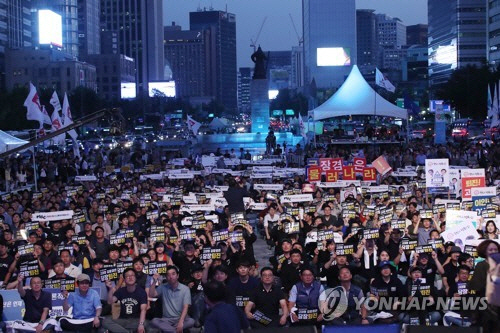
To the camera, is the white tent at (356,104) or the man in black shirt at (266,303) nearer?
the man in black shirt at (266,303)

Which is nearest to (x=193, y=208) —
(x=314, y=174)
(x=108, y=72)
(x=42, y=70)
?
(x=314, y=174)

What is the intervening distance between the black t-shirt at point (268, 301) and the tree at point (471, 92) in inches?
2562

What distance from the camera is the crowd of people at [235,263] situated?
1167cm

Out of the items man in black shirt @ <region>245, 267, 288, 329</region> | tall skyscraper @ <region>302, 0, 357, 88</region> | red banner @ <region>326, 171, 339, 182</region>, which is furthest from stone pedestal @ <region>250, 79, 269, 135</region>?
tall skyscraper @ <region>302, 0, 357, 88</region>

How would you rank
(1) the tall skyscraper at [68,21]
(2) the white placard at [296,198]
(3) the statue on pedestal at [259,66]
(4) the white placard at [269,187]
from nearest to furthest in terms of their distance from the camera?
(2) the white placard at [296,198], (4) the white placard at [269,187], (3) the statue on pedestal at [259,66], (1) the tall skyscraper at [68,21]

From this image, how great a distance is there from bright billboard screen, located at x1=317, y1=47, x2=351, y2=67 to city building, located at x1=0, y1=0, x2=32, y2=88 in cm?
6615

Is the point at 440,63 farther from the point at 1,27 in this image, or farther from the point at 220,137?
the point at 220,137

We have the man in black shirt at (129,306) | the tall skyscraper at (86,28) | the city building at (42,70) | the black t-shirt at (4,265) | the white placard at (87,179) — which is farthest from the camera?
the tall skyscraper at (86,28)

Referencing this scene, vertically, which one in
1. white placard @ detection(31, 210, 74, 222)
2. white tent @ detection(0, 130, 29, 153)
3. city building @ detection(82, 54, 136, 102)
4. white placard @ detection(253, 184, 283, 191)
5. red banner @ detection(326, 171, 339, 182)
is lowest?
white placard @ detection(31, 210, 74, 222)

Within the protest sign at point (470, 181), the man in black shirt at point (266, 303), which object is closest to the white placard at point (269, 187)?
the protest sign at point (470, 181)

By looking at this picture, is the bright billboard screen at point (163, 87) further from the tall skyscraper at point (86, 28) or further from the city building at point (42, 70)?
the city building at point (42, 70)

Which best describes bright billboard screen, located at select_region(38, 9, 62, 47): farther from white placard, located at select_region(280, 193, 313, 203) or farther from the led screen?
white placard, located at select_region(280, 193, 313, 203)

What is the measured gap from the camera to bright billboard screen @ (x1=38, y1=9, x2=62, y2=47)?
5496 inches

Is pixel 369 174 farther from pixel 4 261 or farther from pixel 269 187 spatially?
pixel 4 261
